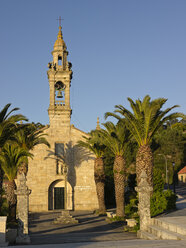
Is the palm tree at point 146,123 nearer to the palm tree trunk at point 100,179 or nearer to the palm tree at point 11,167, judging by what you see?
the palm tree at point 11,167

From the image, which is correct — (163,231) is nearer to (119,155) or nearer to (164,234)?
(164,234)

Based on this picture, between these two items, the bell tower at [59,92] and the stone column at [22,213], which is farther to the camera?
the bell tower at [59,92]

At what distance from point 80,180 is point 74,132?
664 centimetres

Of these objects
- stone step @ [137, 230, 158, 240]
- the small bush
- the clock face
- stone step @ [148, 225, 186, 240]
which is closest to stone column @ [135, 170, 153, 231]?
stone step @ [137, 230, 158, 240]

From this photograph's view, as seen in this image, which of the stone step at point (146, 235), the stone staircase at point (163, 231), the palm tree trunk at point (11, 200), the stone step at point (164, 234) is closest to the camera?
the stone step at point (164, 234)

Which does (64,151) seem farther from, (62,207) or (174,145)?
(174,145)

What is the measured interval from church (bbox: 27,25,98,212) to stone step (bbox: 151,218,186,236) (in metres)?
23.9

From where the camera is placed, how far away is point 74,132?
137ft

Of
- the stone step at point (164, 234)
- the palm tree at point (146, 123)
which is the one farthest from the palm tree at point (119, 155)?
the stone step at point (164, 234)

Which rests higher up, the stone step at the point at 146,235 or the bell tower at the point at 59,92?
the bell tower at the point at 59,92

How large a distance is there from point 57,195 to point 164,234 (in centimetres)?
2779

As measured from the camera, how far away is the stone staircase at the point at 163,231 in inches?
525

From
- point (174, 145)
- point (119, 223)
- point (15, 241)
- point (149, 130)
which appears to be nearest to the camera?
point (15, 241)

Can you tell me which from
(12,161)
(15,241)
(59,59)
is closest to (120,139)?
(12,161)
